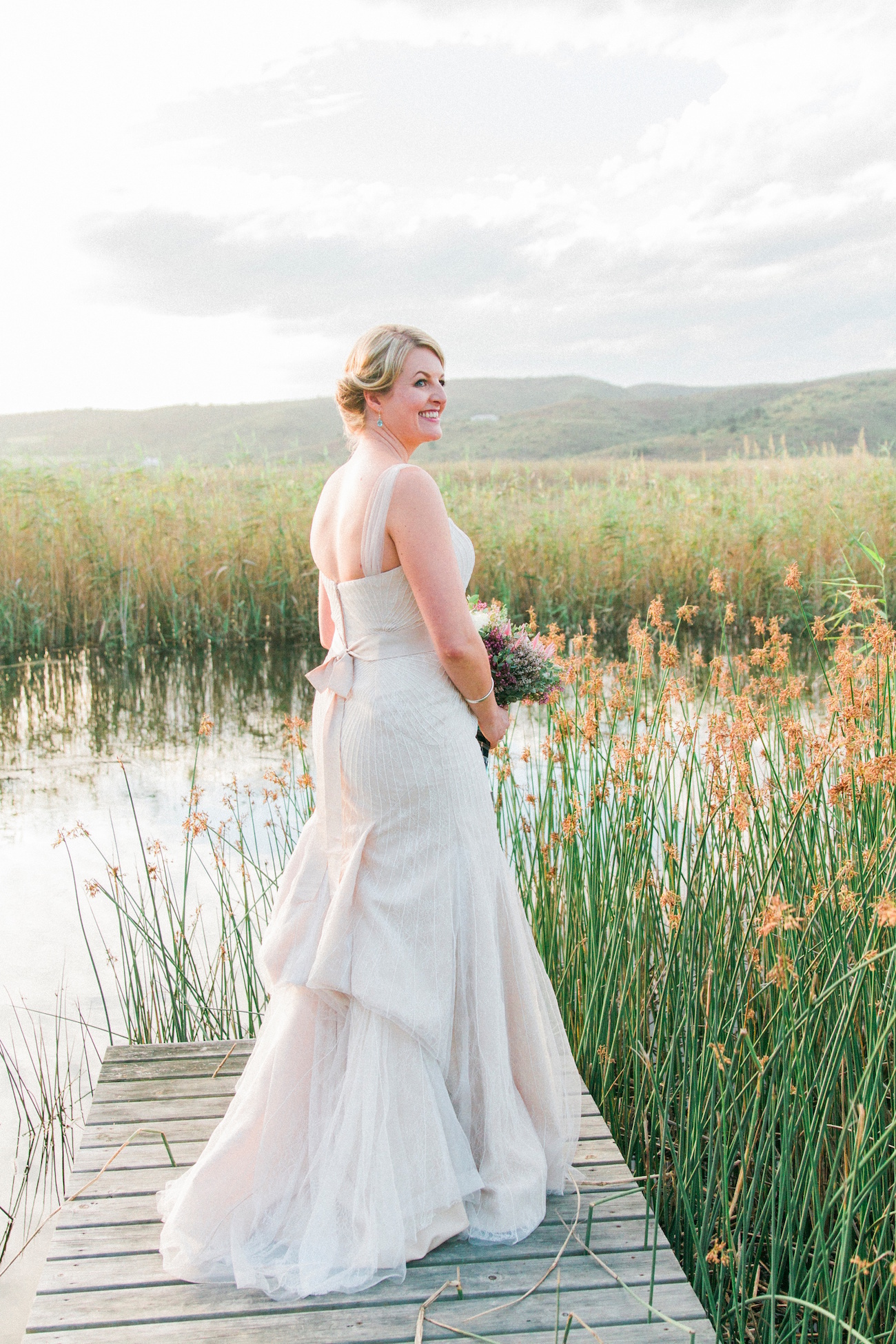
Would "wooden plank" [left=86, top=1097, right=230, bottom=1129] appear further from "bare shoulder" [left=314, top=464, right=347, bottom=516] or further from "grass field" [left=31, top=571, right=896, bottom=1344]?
"bare shoulder" [left=314, top=464, right=347, bottom=516]

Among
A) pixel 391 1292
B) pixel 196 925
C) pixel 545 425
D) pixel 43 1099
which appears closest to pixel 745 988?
pixel 391 1292

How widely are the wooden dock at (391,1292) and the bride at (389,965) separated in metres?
0.06

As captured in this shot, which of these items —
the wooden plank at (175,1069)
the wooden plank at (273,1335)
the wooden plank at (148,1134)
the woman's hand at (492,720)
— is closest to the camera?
the wooden plank at (273,1335)

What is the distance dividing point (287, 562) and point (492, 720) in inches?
350

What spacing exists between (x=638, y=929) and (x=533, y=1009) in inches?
22.3

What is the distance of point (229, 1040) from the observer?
10.6 feet

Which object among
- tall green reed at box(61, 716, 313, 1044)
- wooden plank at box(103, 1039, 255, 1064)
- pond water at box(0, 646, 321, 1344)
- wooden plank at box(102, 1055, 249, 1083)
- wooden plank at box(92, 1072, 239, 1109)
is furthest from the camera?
pond water at box(0, 646, 321, 1344)

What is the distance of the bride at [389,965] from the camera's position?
7.16 feet

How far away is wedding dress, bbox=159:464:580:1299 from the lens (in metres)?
2.18

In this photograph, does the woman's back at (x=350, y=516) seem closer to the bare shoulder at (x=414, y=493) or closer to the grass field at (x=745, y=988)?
the bare shoulder at (x=414, y=493)

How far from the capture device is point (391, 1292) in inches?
82.5

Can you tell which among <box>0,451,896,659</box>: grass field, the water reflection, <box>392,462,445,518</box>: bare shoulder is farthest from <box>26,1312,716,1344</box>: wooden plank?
<box>0,451,896,659</box>: grass field

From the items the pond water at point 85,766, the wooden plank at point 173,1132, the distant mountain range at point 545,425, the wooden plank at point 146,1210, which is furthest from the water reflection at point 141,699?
the distant mountain range at point 545,425

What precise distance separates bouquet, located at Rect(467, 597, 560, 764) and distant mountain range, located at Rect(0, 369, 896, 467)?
47970 mm
